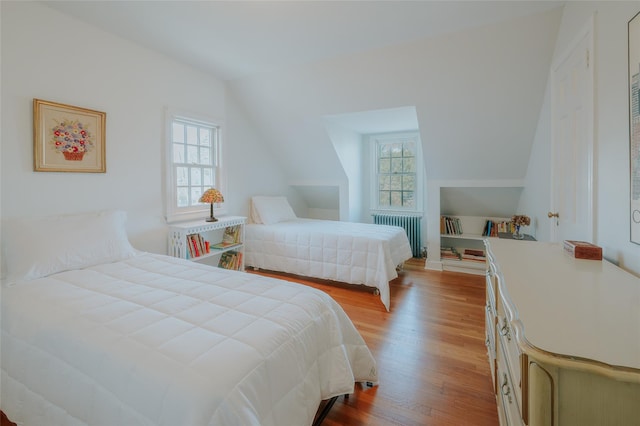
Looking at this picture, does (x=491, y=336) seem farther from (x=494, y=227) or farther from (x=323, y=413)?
(x=494, y=227)

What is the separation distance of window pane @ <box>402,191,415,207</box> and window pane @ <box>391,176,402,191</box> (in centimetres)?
13

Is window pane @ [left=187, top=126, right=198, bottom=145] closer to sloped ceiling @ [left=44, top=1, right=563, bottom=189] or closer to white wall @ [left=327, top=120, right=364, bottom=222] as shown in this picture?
sloped ceiling @ [left=44, top=1, right=563, bottom=189]

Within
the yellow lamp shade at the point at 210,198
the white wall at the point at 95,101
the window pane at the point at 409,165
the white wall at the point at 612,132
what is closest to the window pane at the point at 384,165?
the window pane at the point at 409,165

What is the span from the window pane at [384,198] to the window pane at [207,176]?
292cm

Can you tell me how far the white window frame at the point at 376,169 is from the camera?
16.0ft

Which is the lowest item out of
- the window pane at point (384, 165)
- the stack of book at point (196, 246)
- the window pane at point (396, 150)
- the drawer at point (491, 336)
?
the drawer at point (491, 336)

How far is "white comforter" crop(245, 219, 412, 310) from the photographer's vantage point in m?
3.16

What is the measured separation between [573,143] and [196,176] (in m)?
3.53

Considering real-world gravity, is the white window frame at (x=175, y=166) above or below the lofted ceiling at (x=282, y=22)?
below

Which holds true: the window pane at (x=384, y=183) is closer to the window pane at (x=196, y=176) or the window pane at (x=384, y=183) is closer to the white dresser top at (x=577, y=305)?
A: the window pane at (x=196, y=176)

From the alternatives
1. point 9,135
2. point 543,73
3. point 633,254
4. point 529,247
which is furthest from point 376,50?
point 9,135

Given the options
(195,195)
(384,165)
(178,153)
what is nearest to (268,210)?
(195,195)

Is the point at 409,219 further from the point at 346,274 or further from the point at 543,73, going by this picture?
the point at 543,73

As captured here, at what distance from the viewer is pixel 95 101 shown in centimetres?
250
